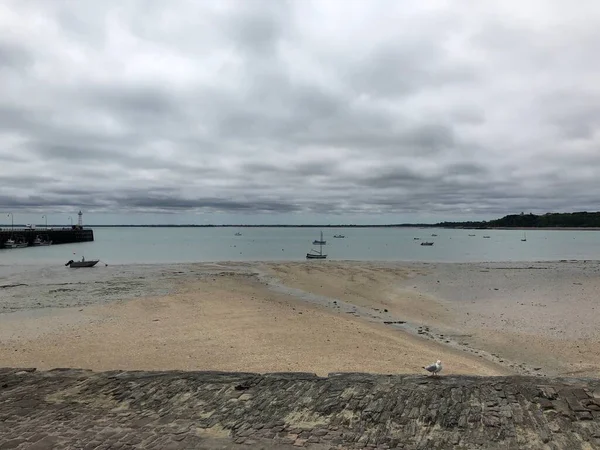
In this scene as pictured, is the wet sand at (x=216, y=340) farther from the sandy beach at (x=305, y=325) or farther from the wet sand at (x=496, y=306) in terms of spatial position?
the wet sand at (x=496, y=306)

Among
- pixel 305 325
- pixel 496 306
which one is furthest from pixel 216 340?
pixel 496 306

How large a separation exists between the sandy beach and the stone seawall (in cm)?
270

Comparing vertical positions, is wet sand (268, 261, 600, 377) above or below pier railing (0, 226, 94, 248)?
below

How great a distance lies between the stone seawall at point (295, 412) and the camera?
5.78 m

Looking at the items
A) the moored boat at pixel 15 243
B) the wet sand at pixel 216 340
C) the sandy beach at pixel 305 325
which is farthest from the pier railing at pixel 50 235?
the wet sand at pixel 216 340

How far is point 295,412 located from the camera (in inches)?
260

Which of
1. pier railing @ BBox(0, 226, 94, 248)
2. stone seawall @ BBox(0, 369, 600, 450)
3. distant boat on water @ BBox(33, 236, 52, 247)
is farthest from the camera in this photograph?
distant boat on water @ BBox(33, 236, 52, 247)

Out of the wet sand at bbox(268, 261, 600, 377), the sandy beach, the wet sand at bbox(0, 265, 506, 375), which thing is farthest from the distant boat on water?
the wet sand at bbox(0, 265, 506, 375)

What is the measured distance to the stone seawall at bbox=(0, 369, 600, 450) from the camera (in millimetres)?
5781

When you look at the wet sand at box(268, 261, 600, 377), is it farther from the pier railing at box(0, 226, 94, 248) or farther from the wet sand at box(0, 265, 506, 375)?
the pier railing at box(0, 226, 94, 248)

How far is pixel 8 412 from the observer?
6836mm

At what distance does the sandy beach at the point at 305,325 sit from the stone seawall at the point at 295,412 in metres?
2.70

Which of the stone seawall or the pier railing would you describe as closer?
the stone seawall

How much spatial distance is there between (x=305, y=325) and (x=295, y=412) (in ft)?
31.6
